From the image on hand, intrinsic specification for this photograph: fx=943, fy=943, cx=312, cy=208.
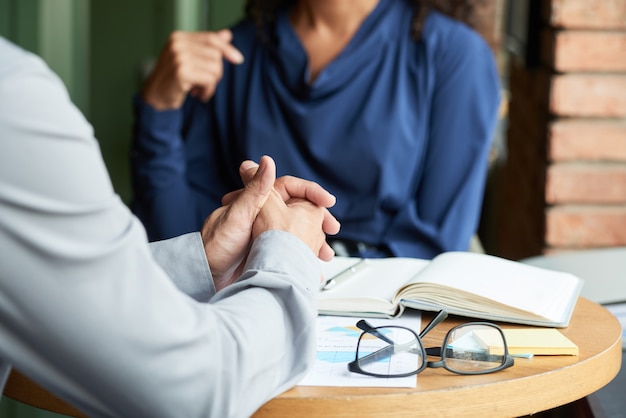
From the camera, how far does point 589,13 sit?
8.01 feet

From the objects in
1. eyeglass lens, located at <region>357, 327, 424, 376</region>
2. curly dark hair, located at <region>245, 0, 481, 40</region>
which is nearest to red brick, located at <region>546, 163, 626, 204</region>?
curly dark hair, located at <region>245, 0, 481, 40</region>

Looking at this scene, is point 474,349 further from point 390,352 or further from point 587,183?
point 587,183

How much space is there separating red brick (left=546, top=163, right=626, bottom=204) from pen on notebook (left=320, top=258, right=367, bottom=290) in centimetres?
122

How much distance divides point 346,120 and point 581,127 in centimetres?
72

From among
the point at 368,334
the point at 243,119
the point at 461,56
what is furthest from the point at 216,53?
the point at 368,334

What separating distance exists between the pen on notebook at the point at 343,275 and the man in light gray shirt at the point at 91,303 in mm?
401

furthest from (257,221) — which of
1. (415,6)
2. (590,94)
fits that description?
(590,94)

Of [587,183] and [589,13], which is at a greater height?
[589,13]

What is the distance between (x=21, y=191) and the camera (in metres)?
0.70

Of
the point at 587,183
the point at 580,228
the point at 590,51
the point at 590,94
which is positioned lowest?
the point at 580,228

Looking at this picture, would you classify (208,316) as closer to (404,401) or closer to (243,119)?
(404,401)

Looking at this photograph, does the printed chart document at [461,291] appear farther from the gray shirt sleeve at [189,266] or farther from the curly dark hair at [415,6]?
the curly dark hair at [415,6]

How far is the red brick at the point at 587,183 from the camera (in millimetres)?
2521

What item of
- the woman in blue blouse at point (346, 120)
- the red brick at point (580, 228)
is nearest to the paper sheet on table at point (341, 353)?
the woman in blue blouse at point (346, 120)
